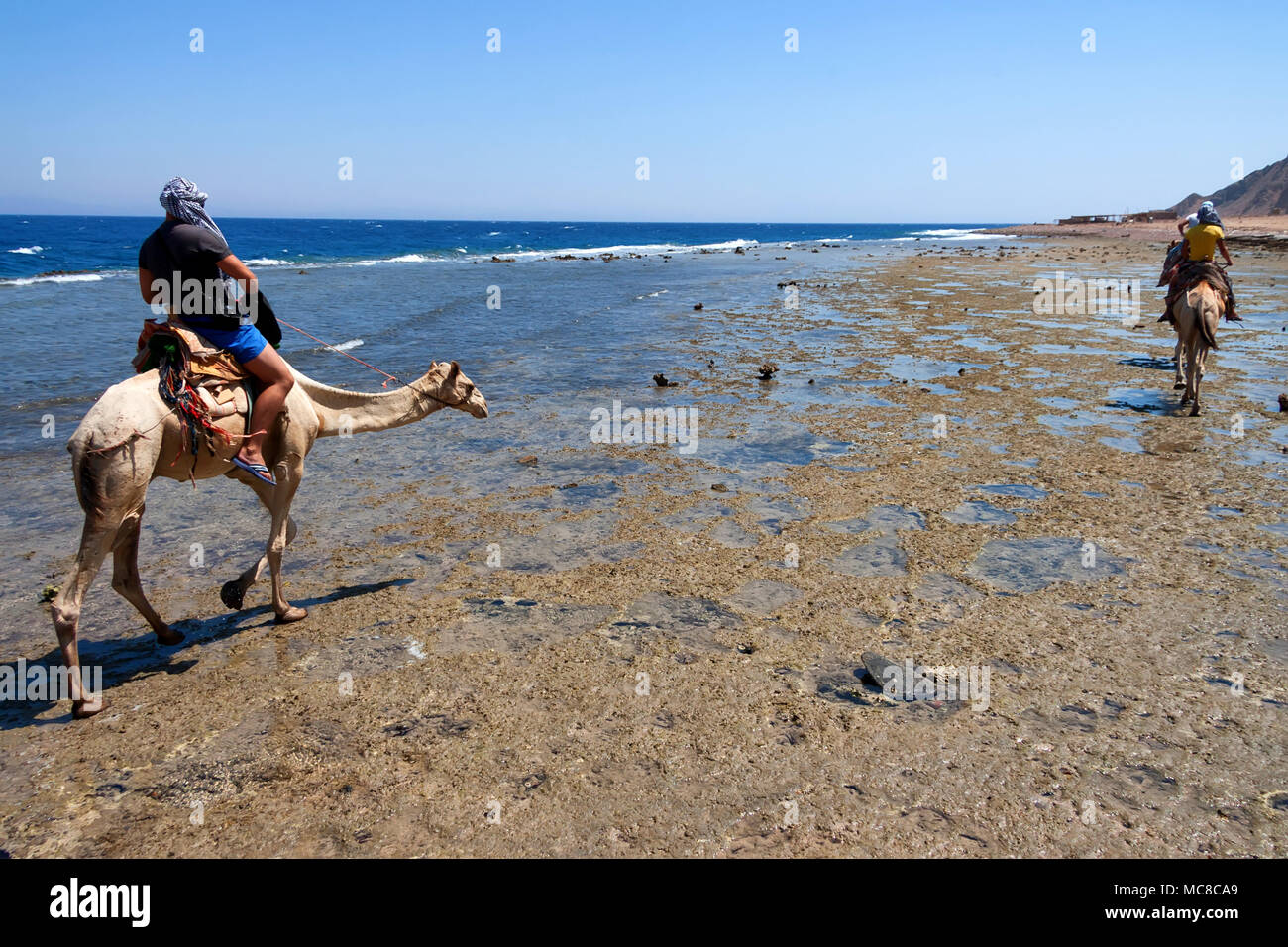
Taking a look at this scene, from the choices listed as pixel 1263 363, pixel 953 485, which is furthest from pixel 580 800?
pixel 1263 363

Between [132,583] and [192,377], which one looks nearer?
[192,377]

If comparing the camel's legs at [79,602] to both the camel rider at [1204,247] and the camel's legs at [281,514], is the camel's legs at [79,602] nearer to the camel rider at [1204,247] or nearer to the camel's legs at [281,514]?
the camel's legs at [281,514]

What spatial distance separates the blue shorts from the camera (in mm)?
4895

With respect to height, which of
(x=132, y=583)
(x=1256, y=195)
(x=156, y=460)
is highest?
(x=1256, y=195)

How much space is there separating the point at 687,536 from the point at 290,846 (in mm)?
3991

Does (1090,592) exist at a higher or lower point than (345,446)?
lower

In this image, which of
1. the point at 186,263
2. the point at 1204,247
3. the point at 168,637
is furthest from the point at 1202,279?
the point at 168,637

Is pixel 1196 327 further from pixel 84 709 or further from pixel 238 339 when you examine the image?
pixel 84 709

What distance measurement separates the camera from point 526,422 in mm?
10930

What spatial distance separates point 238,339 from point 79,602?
181 centimetres

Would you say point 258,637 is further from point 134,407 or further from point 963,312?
point 963,312

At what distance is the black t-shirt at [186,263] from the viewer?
15.1ft

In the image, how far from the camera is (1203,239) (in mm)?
10828
